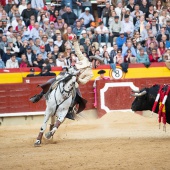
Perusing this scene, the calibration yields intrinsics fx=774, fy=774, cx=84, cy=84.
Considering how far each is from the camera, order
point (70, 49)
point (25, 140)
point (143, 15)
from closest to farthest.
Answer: point (25, 140) → point (70, 49) → point (143, 15)

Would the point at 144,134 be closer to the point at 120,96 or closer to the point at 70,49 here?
the point at 120,96

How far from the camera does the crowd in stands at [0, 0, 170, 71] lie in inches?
811

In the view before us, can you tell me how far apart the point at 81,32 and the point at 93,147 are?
8.48 metres

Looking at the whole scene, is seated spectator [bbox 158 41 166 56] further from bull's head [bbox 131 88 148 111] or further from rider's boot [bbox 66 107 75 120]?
rider's boot [bbox 66 107 75 120]

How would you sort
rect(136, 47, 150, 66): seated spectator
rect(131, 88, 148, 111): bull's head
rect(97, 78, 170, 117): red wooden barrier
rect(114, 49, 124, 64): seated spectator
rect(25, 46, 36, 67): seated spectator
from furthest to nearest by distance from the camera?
1. rect(136, 47, 150, 66): seated spectator
2. rect(114, 49, 124, 64): seated spectator
3. rect(25, 46, 36, 67): seated spectator
4. rect(97, 78, 170, 117): red wooden barrier
5. rect(131, 88, 148, 111): bull's head

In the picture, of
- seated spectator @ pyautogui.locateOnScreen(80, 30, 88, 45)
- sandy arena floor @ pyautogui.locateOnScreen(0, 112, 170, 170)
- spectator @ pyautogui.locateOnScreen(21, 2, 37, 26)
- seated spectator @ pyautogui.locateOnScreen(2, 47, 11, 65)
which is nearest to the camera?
sandy arena floor @ pyautogui.locateOnScreen(0, 112, 170, 170)

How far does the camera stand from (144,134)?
15898 mm

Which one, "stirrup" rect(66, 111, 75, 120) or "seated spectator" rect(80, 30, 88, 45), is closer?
"stirrup" rect(66, 111, 75, 120)

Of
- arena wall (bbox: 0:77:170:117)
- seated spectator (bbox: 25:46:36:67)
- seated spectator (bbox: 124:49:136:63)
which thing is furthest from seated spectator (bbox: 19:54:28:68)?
seated spectator (bbox: 124:49:136:63)

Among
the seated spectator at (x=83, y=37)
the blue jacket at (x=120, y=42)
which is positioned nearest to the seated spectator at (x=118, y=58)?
the blue jacket at (x=120, y=42)

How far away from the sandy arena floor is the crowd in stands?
2.42 metres

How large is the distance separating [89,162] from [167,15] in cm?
1212

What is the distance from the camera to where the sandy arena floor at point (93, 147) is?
11.8 metres

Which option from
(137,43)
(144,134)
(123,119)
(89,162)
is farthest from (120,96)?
(89,162)
